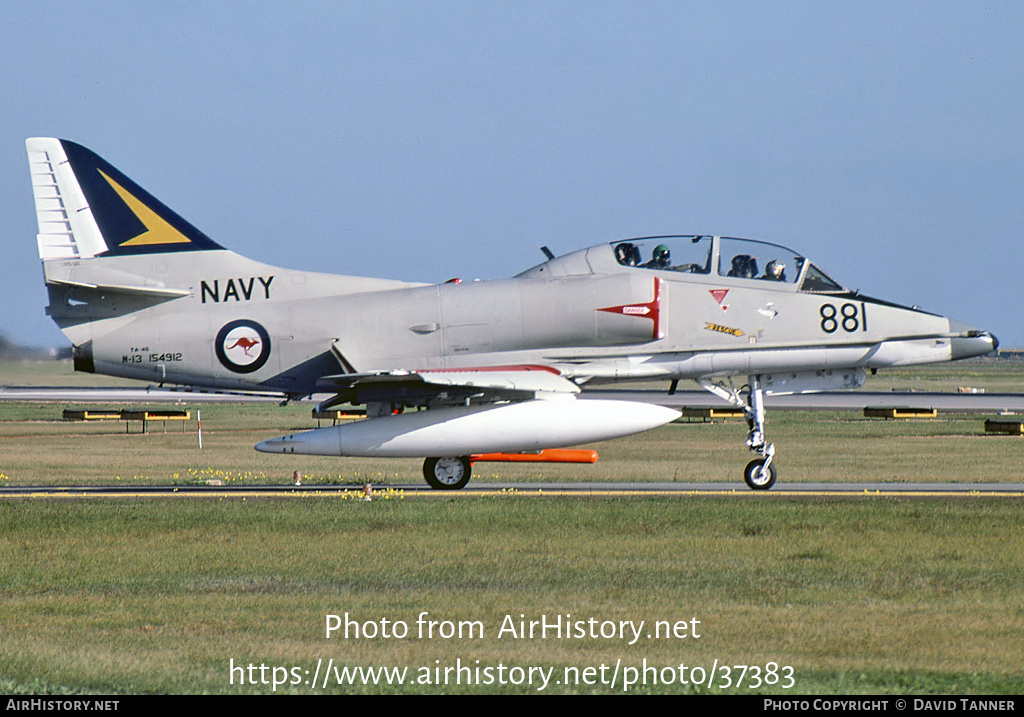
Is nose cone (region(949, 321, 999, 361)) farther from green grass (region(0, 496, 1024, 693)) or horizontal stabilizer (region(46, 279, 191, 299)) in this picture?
horizontal stabilizer (region(46, 279, 191, 299))

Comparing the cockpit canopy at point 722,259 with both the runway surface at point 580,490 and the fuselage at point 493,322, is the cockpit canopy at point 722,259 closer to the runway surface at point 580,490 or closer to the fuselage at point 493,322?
the fuselage at point 493,322

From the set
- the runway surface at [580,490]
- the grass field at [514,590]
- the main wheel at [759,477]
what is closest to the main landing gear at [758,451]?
the main wheel at [759,477]

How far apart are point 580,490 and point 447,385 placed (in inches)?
120

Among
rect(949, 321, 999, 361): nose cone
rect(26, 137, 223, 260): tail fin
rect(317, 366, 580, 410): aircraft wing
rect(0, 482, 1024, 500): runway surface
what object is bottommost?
rect(0, 482, 1024, 500): runway surface

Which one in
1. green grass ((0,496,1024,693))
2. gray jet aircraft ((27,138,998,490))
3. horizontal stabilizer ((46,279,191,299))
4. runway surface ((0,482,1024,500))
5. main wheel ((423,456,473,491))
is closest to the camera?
green grass ((0,496,1024,693))

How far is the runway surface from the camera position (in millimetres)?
18406

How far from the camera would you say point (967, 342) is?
64.4 feet

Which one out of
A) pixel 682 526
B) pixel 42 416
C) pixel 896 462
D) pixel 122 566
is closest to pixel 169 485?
pixel 122 566

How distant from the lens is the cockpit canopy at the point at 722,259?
19359mm

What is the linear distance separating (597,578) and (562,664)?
11.5ft

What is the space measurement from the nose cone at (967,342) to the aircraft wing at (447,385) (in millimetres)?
6526

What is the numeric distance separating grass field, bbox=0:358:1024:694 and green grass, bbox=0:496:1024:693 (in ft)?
0.13

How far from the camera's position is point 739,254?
1950cm

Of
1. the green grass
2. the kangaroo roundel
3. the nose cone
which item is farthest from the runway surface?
the nose cone
